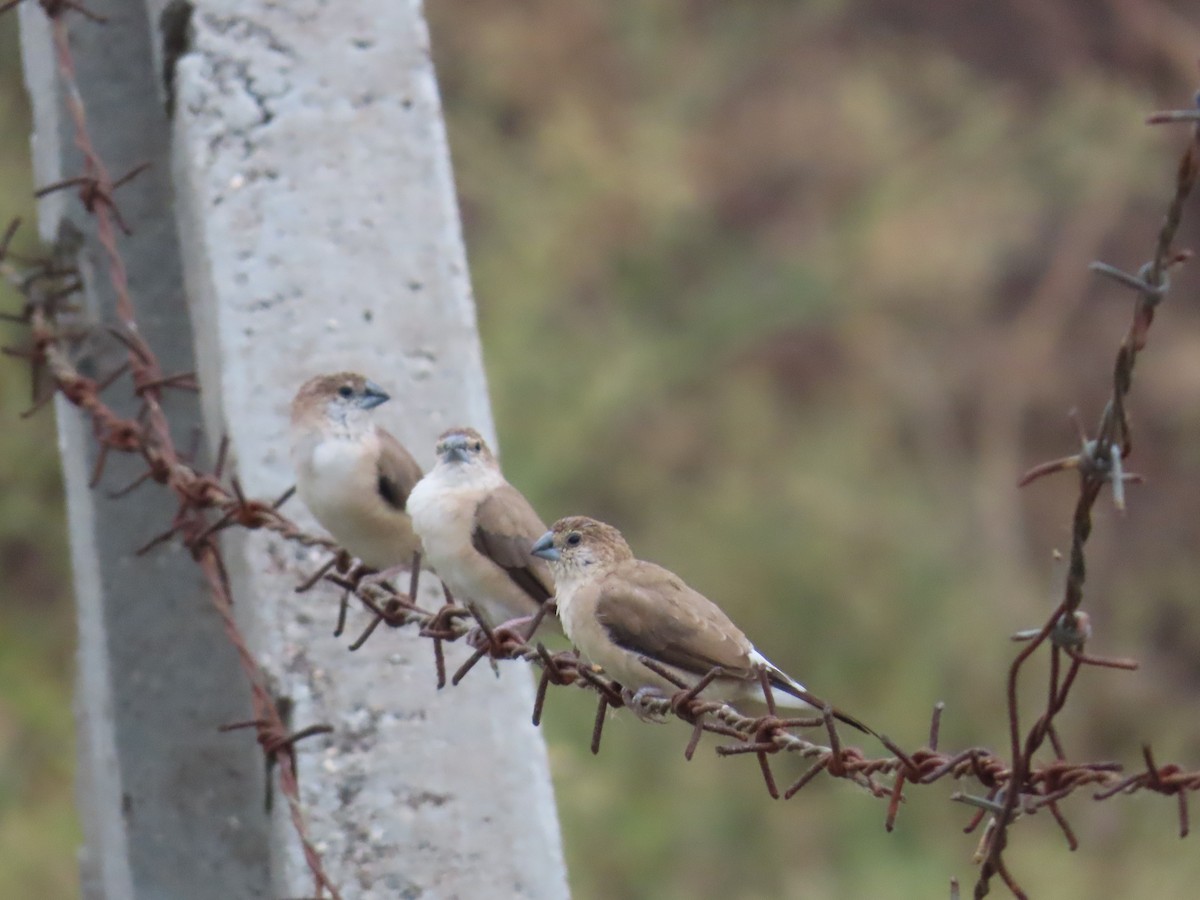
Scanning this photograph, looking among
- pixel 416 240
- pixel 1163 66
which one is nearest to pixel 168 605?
pixel 416 240

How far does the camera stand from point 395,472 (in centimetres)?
374

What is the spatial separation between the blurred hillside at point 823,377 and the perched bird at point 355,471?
16.6 ft

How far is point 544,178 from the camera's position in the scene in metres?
11.3

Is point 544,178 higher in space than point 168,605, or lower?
higher

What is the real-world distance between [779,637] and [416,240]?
701 cm

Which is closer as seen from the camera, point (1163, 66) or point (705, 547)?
point (705, 547)

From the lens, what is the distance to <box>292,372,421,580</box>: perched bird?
3.43 meters

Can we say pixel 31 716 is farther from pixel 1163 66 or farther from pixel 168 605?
pixel 1163 66

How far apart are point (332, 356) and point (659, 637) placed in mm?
915

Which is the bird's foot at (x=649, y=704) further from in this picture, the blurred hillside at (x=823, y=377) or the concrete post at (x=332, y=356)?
the blurred hillside at (x=823, y=377)

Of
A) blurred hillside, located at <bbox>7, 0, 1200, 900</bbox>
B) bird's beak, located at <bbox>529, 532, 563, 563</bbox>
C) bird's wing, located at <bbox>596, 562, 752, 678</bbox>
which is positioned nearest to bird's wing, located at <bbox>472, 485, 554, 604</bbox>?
bird's beak, located at <bbox>529, 532, 563, 563</bbox>

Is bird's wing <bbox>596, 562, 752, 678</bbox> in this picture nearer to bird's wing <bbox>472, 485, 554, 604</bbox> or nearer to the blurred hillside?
bird's wing <bbox>472, 485, 554, 604</bbox>

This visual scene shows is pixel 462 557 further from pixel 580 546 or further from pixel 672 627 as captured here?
pixel 672 627

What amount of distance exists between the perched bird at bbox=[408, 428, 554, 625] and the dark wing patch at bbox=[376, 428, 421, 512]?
123 mm
